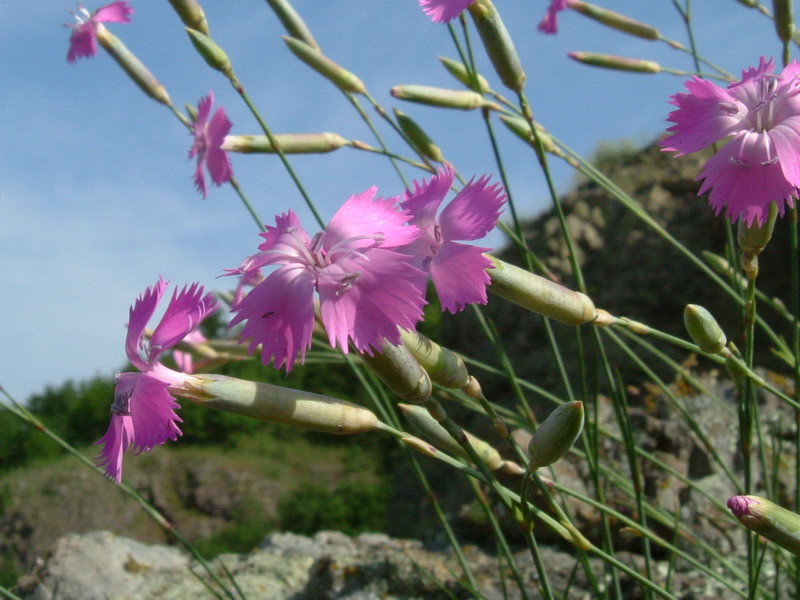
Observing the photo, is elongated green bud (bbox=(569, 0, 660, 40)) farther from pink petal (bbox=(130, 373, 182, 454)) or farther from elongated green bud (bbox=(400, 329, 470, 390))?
pink petal (bbox=(130, 373, 182, 454))

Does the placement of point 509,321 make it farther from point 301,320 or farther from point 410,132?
point 301,320

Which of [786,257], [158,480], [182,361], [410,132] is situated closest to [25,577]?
[182,361]

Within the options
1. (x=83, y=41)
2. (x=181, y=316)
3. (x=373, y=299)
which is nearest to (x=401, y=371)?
(x=373, y=299)

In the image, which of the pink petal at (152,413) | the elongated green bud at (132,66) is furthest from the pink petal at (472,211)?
the elongated green bud at (132,66)

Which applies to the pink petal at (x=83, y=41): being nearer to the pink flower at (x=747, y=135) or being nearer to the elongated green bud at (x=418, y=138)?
the elongated green bud at (x=418, y=138)

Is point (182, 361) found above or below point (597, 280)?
below

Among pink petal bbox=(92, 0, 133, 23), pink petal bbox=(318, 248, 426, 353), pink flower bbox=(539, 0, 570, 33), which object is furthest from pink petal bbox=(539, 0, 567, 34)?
pink petal bbox=(318, 248, 426, 353)
